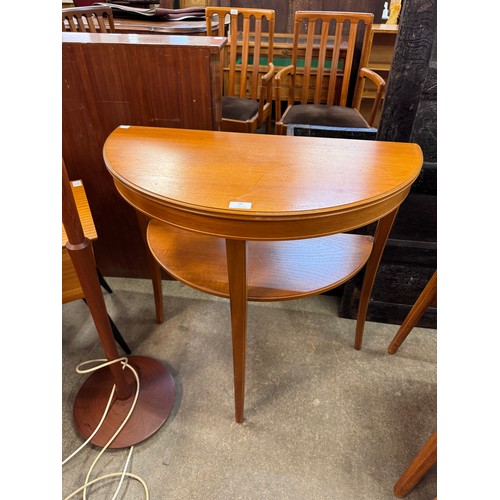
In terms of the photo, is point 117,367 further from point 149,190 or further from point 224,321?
point 149,190

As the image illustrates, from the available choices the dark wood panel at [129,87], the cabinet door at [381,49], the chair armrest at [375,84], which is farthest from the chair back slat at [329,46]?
the dark wood panel at [129,87]

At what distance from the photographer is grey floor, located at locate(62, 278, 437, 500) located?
37.9 inches

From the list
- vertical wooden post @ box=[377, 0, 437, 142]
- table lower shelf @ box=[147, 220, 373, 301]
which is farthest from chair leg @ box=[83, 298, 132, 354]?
vertical wooden post @ box=[377, 0, 437, 142]

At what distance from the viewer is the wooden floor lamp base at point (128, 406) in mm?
1040

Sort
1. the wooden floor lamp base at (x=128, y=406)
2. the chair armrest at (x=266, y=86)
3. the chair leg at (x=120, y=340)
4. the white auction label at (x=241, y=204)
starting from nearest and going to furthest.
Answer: the white auction label at (x=241, y=204) → the wooden floor lamp base at (x=128, y=406) → the chair leg at (x=120, y=340) → the chair armrest at (x=266, y=86)

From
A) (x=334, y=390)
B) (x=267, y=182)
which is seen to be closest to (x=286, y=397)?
(x=334, y=390)

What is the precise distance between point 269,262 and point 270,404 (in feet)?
1.58

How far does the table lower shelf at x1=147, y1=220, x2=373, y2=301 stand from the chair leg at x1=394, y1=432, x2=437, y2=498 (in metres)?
0.43

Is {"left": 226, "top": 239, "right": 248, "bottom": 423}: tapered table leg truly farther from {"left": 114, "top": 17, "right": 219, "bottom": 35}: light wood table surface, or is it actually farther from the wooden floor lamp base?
{"left": 114, "top": 17, "right": 219, "bottom": 35}: light wood table surface

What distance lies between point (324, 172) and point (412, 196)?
0.52 metres

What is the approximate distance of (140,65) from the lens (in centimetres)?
105

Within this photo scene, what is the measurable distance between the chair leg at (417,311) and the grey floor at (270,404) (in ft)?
0.19

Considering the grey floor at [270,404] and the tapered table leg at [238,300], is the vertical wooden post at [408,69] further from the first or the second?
the grey floor at [270,404]

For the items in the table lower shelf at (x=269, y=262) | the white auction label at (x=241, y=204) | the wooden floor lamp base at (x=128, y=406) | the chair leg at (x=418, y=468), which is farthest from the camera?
the wooden floor lamp base at (x=128, y=406)
